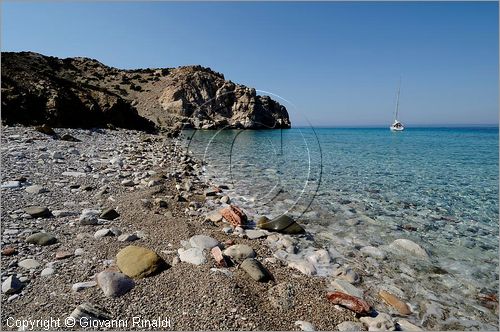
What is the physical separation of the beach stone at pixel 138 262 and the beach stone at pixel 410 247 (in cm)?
454

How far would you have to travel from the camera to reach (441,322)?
12.3ft

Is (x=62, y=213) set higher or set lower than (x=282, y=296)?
higher

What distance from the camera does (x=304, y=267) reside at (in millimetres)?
4664

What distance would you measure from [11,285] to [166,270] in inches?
67.7

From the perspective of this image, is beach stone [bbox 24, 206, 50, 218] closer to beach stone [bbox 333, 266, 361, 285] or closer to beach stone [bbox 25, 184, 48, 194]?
beach stone [bbox 25, 184, 48, 194]

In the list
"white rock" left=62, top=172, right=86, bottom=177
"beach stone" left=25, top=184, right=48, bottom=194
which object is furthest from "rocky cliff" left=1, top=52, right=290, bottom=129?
"beach stone" left=25, top=184, right=48, bottom=194

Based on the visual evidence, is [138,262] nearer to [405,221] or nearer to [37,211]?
[37,211]

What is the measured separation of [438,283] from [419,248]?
116 cm

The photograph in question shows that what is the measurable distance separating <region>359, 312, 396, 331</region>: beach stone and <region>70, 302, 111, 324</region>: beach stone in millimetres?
2890

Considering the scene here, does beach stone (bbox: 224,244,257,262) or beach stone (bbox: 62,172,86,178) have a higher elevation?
beach stone (bbox: 62,172,86,178)

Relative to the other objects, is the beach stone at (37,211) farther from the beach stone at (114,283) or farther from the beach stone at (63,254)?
the beach stone at (114,283)

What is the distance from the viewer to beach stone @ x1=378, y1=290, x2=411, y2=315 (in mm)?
3844

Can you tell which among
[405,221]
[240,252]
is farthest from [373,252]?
[240,252]

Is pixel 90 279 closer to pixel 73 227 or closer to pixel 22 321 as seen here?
pixel 22 321
